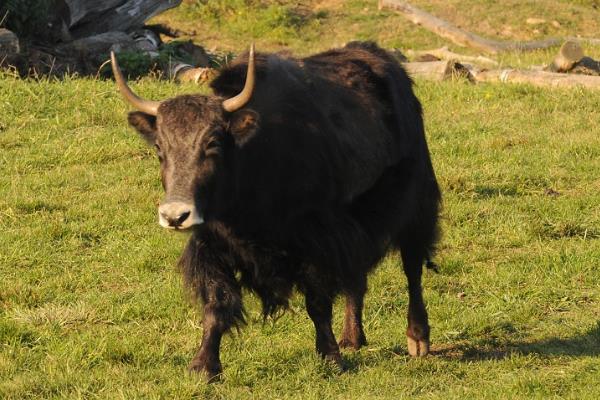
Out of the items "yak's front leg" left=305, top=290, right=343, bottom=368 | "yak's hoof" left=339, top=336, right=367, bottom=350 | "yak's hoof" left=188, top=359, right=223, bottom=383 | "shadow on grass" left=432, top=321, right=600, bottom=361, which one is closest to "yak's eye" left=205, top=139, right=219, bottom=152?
"yak's front leg" left=305, top=290, right=343, bottom=368

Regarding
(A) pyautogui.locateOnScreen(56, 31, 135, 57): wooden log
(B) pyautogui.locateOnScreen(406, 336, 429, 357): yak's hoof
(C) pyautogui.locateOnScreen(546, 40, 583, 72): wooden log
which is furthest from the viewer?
(C) pyautogui.locateOnScreen(546, 40, 583, 72): wooden log

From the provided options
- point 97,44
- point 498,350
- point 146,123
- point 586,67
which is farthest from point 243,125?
point 586,67

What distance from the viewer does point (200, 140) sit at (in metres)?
6.09

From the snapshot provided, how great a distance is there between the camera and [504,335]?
7.53 m

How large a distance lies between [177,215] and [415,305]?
2.37 m

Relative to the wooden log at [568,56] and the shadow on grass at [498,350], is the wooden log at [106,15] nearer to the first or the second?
the wooden log at [568,56]

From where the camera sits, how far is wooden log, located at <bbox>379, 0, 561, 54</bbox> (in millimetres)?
20734

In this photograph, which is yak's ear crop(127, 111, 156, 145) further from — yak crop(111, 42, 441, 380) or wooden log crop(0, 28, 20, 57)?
wooden log crop(0, 28, 20, 57)

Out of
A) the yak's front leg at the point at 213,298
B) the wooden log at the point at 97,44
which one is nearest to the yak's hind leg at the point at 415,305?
the yak's front leg at the point at 213,298

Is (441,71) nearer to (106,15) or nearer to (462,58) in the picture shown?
(462,58)

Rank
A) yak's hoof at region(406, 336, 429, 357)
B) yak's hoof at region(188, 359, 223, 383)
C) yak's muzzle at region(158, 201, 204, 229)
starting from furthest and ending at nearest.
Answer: yak's hoof at region(406, 336, 429, 357) → yak's hoof at region(188, 359, 223, 383) → yak's muzzle at region(158, 201, 204, 229)

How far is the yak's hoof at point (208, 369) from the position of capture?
6.29 meters

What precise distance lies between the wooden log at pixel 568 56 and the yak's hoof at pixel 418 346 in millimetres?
9273

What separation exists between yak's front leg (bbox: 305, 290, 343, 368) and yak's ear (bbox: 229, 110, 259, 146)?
1.08m
